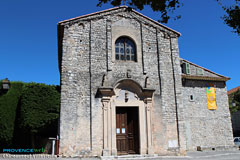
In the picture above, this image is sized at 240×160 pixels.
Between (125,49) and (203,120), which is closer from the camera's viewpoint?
(125,49)

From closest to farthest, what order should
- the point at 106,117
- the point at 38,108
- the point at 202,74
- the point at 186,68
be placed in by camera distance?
the point at 106,117 → the point at 38,108 → the point at 186,68 → the point at 202,74

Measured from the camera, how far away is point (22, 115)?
10.5 m

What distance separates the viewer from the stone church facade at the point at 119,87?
10164 mm

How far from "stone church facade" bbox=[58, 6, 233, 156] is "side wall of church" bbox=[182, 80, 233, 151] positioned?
10.8 feet

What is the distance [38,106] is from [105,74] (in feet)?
11.9

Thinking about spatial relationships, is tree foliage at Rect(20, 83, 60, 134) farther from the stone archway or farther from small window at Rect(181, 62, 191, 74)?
small window at Rect(181, 62, 191, 74)

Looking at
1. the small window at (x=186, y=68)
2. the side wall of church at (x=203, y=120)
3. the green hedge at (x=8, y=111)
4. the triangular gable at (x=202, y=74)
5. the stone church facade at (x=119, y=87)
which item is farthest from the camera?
the small window at (x=186, y=68)

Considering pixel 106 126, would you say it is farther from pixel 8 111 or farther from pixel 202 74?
pixel 202 74

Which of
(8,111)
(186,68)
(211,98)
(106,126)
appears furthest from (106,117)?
(211,98)

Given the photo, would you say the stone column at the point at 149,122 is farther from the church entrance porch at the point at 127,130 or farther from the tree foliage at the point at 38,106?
the tree foliage at the point at 38,106

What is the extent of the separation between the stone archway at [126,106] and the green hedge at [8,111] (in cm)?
452

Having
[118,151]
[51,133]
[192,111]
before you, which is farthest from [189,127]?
[51,133]

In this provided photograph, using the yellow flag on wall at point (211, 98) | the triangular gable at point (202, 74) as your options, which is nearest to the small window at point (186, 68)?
the triangular gable at point (202, 74)

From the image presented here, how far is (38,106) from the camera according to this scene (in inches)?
420
